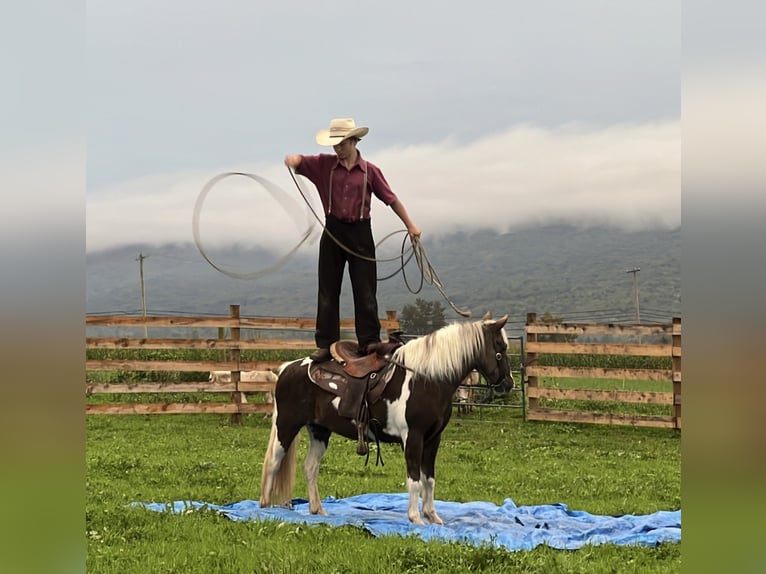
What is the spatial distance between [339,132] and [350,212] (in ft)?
1.95

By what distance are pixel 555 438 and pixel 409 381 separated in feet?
18.9

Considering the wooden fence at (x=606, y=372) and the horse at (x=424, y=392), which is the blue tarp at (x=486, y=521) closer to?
the horse at (x=424, y=392)

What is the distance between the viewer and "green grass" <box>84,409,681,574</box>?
4.86 metres

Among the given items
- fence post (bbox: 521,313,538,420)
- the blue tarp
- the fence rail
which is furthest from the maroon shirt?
fence post (bbox: 521,313,538,420)

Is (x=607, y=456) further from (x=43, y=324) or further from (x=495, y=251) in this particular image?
(x=495, y=251)

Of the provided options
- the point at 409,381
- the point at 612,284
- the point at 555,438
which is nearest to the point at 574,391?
the point at 555,438

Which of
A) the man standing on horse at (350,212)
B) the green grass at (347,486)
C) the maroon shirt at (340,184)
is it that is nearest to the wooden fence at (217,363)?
the green grass at (347,486)

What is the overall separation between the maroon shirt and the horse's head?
1276 millimetres

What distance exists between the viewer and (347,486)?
780 centimetres

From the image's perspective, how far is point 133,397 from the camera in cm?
1469

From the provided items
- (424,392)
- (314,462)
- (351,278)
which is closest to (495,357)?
(424,392)

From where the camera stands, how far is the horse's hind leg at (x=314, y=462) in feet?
20.6

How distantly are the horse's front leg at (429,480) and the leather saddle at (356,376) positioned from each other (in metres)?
0.43

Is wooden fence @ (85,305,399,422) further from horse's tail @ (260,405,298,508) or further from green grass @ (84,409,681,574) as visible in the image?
horse's tail @ (260,405,298,508)
